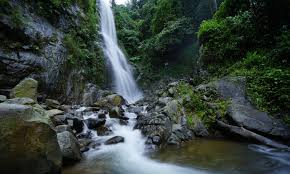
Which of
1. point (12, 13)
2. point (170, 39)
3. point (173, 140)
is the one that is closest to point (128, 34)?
point (170, 39)

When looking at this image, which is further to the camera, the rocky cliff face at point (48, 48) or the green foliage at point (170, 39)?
the green foliage at point (170, 39)

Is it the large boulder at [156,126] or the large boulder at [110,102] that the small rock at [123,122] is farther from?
the large boulder at [110,102]

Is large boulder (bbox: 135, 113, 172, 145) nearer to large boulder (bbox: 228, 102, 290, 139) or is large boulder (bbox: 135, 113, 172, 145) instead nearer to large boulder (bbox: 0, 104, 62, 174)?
large boulder (bbox: 228, 102, 290, 139)

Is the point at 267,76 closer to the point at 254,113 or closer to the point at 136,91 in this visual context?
the point at 254,113

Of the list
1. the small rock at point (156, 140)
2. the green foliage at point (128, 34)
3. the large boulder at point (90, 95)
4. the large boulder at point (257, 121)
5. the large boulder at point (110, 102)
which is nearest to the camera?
the large boulder at point (257, 121)

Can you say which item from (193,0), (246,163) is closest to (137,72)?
(193,0)

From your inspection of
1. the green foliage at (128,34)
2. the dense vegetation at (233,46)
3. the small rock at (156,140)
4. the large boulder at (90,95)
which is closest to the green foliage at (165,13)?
the dense vegetation at (233,46)

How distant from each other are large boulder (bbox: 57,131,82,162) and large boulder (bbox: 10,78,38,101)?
3.24 metres

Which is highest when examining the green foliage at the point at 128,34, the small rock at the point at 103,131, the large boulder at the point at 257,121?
the green foliage at the point at 128,34

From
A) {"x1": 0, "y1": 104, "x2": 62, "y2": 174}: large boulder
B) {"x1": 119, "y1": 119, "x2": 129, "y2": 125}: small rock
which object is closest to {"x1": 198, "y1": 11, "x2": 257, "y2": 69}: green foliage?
{"x1": 119, "y1": 119, "x2": 129, "y2": 125}: small rock

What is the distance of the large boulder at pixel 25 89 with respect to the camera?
7.67 meters

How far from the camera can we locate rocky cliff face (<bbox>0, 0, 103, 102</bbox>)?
348 inches

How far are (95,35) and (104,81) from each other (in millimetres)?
3404

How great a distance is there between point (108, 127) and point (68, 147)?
8.81 ft
